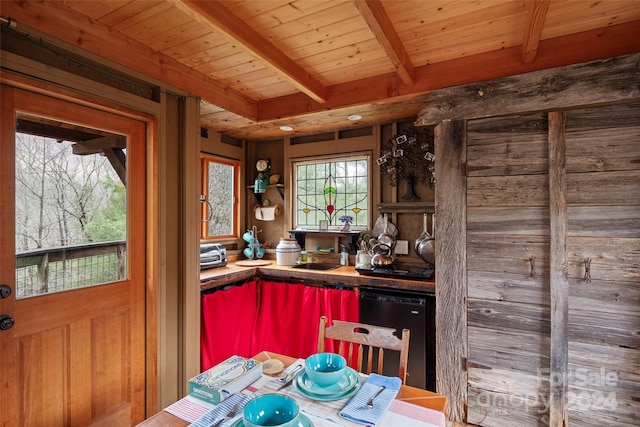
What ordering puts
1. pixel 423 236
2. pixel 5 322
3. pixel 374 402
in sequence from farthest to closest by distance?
pixel 423 236, pixel 5 322, pixel 374 402

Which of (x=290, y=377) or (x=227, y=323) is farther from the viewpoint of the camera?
(x=227, y=323)

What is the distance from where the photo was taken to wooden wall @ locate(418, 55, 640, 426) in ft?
5.83

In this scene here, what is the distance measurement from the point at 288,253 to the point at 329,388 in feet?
6.80

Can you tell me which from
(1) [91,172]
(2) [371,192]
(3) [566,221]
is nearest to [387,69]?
(2) [371,192]

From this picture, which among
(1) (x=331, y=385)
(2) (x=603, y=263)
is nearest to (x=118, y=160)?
(1) (x=331, y=385)

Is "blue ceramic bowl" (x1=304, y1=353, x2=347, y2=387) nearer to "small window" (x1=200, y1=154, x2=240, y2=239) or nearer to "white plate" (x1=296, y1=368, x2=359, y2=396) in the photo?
"white plate" (x1=296, y1=368, x2=359, y2=396)

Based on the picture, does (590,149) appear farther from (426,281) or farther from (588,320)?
(426,281)

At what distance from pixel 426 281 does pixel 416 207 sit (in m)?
0.76

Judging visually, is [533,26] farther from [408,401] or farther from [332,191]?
[332,191]

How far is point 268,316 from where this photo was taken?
9.71 feet

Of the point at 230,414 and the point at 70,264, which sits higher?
the point at 70,264

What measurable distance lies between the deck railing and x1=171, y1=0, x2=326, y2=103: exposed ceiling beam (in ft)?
4.45

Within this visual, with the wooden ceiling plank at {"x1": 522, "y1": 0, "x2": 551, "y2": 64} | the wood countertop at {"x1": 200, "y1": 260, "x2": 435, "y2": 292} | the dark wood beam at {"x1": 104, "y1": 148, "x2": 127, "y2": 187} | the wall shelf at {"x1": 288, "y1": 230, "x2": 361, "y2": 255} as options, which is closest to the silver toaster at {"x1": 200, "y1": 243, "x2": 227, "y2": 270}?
the wood countertop at {"x1": 200, "y1": 260, "x2": 435, "y2": 292}

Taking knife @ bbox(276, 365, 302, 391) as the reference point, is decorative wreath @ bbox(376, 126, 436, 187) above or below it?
above
